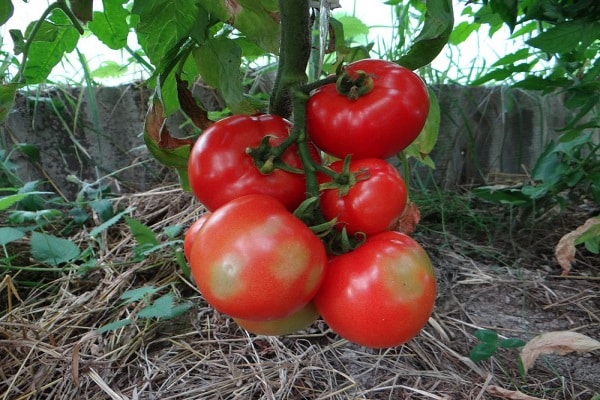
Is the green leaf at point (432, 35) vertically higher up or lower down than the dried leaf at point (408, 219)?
higher up

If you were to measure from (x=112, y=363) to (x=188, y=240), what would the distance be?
0.67 meters

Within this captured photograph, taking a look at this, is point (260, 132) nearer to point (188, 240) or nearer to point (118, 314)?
point (188, 240)

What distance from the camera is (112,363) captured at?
1.12m

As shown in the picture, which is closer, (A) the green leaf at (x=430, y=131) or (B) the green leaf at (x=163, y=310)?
(A) the green leaf at (x=430, y=131)

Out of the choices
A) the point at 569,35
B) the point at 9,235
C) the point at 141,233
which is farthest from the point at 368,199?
the point at 9,235

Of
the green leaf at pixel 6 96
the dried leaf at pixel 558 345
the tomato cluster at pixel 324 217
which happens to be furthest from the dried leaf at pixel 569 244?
the green leaf at pixel 6 96

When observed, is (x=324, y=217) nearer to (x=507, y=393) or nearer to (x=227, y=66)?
(x=227, y=66)

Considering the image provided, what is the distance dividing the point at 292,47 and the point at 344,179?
6.3 inches

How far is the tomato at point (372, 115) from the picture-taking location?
0.51 m

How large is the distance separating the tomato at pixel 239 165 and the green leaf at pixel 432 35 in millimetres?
153

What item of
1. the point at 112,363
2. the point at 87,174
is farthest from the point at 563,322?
the point at 87,174

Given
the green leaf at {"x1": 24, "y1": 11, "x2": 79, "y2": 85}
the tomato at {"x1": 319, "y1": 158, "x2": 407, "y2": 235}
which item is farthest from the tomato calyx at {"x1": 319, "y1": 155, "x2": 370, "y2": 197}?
the green leaf at {"x1": 24, "y1": 11, "x2": 79, "y2": 85}

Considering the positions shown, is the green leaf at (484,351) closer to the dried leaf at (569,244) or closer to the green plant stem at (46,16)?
the dried leaf at (569,244)

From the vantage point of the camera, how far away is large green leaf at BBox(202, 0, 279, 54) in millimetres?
582
